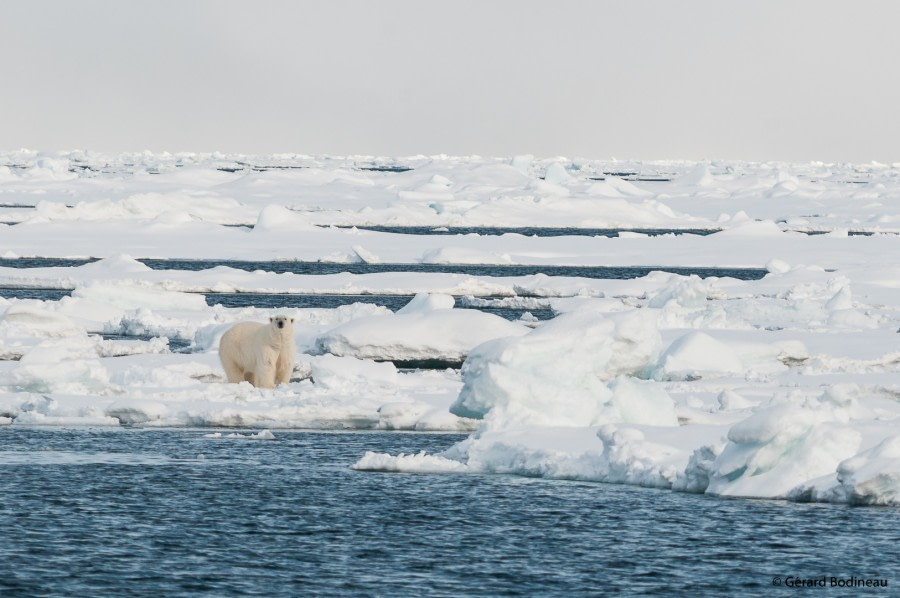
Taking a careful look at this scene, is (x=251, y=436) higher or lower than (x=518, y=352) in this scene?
lower

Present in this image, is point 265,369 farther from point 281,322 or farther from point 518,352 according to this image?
point 518,352

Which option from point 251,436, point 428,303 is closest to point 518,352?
point 251,436

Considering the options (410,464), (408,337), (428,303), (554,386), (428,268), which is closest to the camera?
(410,464)

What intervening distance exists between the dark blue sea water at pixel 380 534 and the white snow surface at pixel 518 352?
0.59 m

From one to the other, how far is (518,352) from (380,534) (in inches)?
220

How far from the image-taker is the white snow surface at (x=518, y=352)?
16531mm

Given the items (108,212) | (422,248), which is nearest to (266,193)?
(108,212)

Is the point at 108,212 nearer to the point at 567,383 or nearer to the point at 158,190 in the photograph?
the point at 158,190

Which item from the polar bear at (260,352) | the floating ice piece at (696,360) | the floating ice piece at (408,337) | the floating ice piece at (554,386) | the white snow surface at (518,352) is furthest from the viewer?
the floating ice piece at (408,337)

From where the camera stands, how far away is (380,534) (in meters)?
14.1

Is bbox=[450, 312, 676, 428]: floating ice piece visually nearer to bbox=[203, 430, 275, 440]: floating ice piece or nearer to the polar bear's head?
bbox=[203, 430, 275, 440]: floating ice piece

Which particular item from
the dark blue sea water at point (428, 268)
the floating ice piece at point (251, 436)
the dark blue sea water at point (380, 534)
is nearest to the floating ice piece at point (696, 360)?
the floating ice piece at point (251, 436)

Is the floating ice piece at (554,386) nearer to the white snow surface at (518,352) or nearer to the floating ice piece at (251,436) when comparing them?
the white snow surface at (518,352)

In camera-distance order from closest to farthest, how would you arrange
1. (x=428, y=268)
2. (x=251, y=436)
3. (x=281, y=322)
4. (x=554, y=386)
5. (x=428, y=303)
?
(x=554, y=386), (x=251, y=436), (x=281, y=322), (x=428, y=303), (x=428, y=268)
